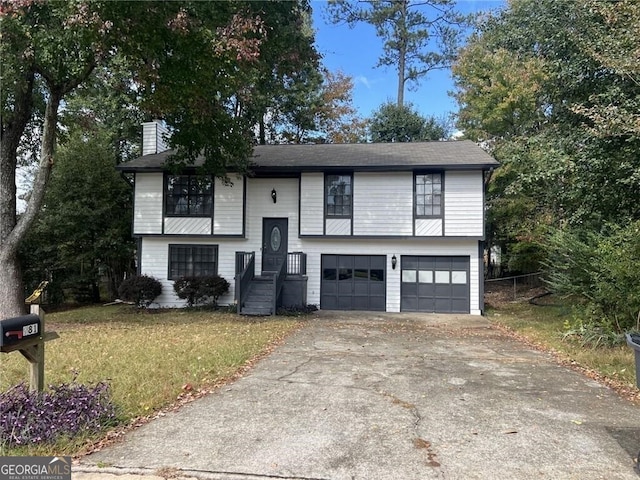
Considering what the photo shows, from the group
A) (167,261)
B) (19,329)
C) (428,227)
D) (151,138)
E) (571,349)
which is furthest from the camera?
(151,138)

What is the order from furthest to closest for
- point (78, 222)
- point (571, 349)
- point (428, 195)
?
point (78, 222) → point (428, 195) → point (571, 349)

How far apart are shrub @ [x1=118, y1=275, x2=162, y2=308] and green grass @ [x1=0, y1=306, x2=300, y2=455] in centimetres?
216

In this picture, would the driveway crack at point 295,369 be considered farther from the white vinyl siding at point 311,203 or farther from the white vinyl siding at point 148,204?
the white vinyl siding at point 148,204

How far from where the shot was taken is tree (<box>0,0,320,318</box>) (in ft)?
28.0

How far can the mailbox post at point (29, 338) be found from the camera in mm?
3564

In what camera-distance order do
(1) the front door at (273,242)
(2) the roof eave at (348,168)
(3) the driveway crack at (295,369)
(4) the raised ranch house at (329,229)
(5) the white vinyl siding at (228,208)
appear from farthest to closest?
(1) the front door at (273,242)
(5) the white vinyl siding at (228,208)
(4) the raised ranch house at (329,229)
(2) the roof eave at (348,168)
(3) the driveway crack at (295,369)

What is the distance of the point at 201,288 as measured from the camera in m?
14.4

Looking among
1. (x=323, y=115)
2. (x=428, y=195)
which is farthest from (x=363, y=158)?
(x=323, y=115)

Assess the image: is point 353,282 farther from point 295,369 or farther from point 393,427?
point 393,427

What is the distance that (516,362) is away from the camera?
725cm

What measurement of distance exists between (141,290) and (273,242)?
4777 mm

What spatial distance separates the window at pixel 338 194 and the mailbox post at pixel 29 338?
11039 mm

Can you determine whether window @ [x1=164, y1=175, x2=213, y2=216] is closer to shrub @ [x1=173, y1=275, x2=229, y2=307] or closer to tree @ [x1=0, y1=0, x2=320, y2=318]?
shrub @ [x1=173, y1=275, x2=229, y2=307]

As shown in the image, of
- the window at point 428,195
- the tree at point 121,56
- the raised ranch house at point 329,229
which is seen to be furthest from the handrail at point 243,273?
the window at point 428,195
